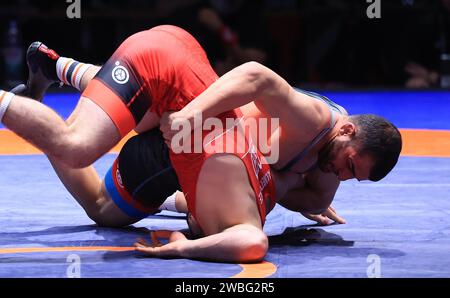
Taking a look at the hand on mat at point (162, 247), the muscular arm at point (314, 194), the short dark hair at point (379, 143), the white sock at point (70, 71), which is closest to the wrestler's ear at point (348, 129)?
the short dark hair at point (379, 143)

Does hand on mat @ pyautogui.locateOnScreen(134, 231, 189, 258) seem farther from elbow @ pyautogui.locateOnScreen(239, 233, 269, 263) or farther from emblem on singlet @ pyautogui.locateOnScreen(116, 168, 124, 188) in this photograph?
emblem on singlet @ pyautogui.locateOnScreen(116, 168, 124, 188)

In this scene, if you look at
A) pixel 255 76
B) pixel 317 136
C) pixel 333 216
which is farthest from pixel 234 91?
pixel 333 216

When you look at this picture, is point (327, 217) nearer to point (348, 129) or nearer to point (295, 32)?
point (348, 129)

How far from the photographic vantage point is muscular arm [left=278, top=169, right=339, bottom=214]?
426cm

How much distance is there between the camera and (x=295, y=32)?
34.9 ft

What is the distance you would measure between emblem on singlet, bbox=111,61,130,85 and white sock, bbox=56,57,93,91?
1.78ft

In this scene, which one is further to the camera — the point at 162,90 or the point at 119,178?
the point at 119,178

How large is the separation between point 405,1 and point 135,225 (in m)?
6.90

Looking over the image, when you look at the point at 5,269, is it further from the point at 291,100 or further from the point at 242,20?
the point at 242,20

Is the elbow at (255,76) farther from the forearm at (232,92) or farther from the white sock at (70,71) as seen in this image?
the white sock at (70,71)

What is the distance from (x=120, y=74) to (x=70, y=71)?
0.64m

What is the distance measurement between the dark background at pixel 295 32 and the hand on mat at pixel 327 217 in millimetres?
6035

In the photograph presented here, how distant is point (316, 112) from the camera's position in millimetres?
3924
